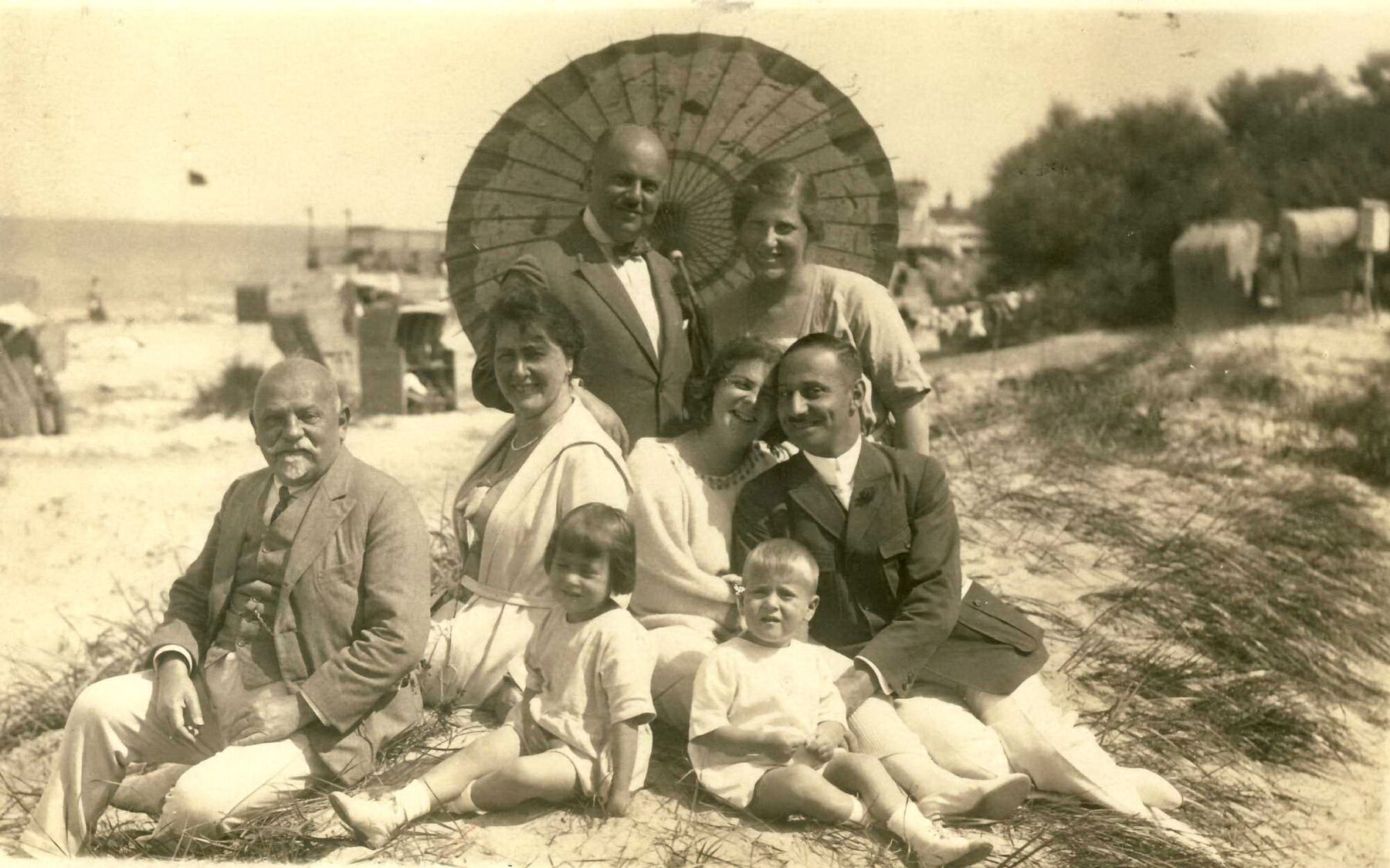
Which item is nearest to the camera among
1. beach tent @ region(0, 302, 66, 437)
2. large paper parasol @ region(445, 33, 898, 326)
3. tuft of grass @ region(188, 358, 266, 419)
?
large paper parasol @ region(445, 33, 898, 326)

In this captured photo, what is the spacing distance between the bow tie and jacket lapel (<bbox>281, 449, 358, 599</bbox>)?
1.28 metres

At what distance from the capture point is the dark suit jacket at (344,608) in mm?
3809

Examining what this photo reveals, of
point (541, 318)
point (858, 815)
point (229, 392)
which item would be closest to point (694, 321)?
point (541, 318)

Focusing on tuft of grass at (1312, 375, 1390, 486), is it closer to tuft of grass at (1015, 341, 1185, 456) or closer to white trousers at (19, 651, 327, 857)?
tuft of grass at (1015, 341, 1185, 456)

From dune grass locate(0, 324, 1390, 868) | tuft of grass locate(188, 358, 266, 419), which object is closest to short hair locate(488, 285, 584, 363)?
dune grass locate(0, 324, 1390, 868)

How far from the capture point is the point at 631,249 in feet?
15.6

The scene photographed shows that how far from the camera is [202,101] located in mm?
6723

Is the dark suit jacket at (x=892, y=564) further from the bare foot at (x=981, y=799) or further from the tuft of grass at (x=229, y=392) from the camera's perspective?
the tuft of grass at (x=229, y=392)

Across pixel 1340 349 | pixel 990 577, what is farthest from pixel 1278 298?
pixel 990 577

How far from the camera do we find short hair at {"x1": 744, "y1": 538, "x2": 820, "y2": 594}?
386 centimetres

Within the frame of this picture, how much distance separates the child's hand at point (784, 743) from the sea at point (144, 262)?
16.4 feet

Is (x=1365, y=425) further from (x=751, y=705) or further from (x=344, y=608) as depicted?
(x=344, y=608)

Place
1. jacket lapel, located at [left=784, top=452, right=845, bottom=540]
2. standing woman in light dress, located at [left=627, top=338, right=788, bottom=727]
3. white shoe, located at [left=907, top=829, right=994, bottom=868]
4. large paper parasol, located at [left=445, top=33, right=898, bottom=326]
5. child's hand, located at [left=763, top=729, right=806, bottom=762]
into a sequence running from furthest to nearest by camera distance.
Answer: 1. large paper parasol, located at [left=445, top=33, right=898, bottom=326]
2. standing woman in light dress, located at [left=627, top=338, right=788, bottom=727]
3. jacket lapel, located at [left=784, top=452, right=845, bottom=540]
4. child's hand, located at [left=763, top=729, right=806, bottom=762]
5. white shoe, located at [left=907, top=829, right=994, bottom=868]

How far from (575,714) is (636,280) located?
5.31 feet
